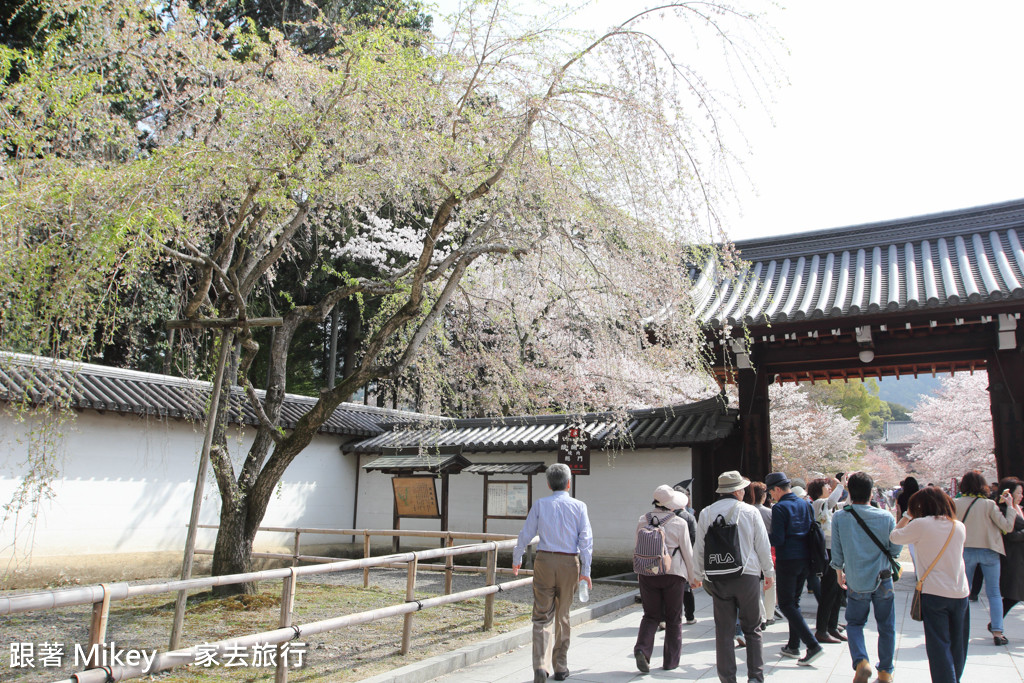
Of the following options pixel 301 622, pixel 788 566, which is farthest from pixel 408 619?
pixel 788 566

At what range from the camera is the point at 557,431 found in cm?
1435

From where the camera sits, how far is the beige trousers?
536cm

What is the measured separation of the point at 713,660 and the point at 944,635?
2065 mm

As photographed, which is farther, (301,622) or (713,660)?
(301,622)

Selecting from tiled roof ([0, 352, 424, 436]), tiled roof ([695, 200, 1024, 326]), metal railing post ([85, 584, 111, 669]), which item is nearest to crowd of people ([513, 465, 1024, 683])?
metal railing post ([85, 584, 111, 669])

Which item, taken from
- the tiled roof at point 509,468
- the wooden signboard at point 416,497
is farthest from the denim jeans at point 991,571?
the wooden signboard at point 416,497

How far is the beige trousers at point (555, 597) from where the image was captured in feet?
17.6

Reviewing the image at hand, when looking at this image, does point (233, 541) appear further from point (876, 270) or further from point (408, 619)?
point (876, 270)

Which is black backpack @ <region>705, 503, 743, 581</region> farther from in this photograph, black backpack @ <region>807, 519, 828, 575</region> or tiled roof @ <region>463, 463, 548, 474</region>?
tiled roof @ <region>463, 463, 548, 474</region>

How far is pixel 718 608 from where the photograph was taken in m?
5.07

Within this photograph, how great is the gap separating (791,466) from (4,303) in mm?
25983

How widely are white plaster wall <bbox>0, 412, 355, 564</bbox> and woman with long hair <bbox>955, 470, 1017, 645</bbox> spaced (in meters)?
9.03

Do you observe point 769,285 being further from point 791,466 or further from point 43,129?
point 791,466

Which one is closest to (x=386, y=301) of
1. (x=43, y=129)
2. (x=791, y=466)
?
(x=43, y=129)
